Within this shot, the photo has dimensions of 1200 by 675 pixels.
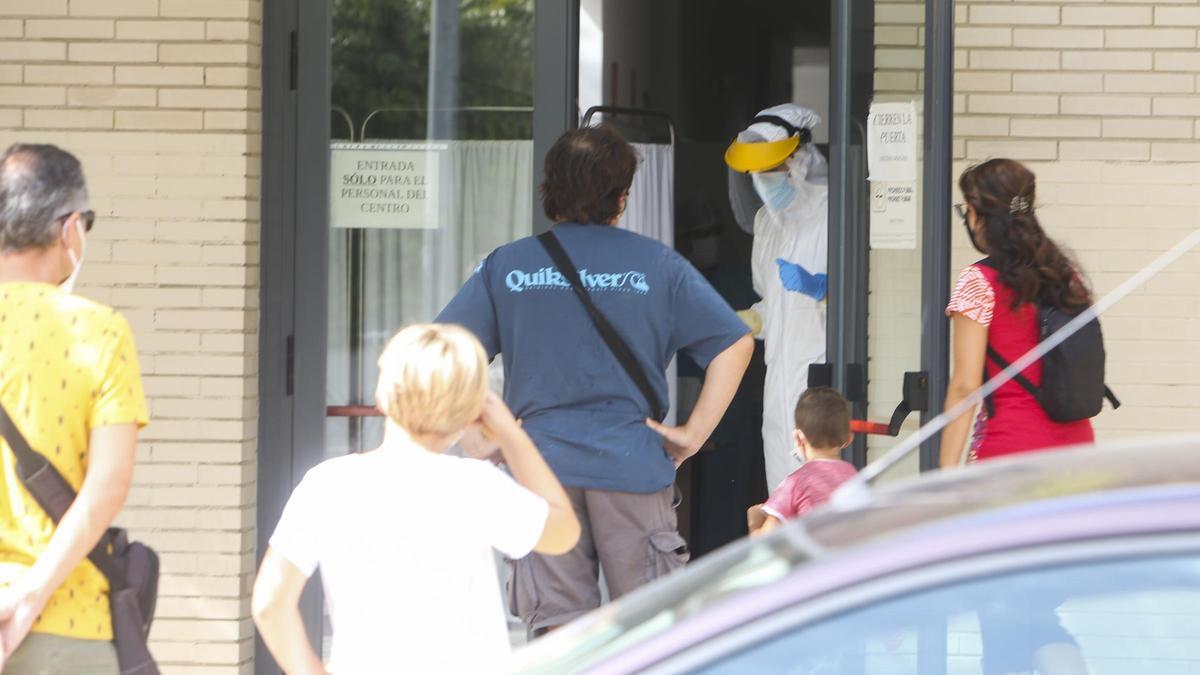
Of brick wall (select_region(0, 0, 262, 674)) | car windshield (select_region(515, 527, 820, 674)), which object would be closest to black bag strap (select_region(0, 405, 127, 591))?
car windshield (select_region(515, 527, 820, 674))

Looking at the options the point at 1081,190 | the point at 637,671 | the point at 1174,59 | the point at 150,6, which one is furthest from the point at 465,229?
the point at 637,671

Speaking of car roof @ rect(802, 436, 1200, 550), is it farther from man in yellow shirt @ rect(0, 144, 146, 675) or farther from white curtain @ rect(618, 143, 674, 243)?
white curtain @ rect(618, 143, 674, 243)

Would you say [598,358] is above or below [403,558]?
above

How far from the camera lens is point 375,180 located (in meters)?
5.79

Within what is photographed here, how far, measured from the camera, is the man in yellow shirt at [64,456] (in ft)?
9.90

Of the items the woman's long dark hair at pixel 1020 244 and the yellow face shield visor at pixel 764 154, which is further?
the yellow face shield visor at pixel 764 154

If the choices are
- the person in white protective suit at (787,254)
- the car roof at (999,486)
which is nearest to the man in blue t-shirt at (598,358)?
the person in white protective suit at (787,254)

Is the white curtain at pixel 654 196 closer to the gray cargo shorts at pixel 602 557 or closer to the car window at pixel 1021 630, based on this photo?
the gray cargo shorts at pixel 602 557

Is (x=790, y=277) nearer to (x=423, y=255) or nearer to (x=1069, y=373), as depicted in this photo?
(x=423, y=255)

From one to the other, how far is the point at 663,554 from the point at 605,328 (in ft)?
1.91

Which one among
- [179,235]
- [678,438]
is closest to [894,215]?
[678,438]

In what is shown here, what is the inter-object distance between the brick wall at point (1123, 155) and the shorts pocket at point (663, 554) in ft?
5.81

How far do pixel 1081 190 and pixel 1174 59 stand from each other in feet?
1.68

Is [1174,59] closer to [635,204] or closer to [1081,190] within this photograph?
[1081,190]
